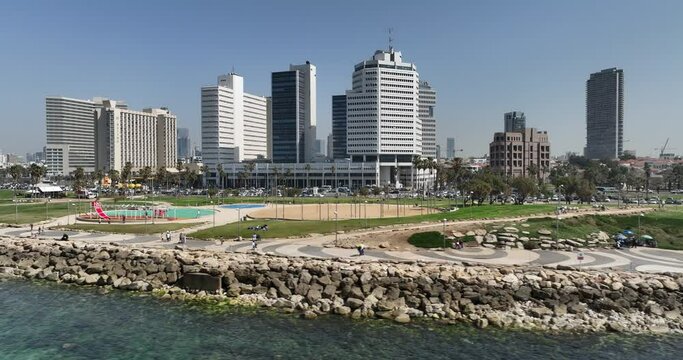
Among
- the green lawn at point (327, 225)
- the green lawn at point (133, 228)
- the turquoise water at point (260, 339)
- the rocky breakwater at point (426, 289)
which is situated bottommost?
the turquoise water at point (260, 339)

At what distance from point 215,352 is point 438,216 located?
177ft

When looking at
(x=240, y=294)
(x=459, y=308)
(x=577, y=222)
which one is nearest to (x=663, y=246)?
(x=577, y=222)

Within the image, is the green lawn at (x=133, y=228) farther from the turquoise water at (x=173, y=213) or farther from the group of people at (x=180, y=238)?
the turquoise water at (x=173, y=213)

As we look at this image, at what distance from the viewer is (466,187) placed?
119m

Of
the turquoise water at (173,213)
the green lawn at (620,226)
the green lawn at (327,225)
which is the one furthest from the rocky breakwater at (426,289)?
the turquoise water at (173,213)

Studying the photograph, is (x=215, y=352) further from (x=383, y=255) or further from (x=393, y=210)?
(x=393, y=210)

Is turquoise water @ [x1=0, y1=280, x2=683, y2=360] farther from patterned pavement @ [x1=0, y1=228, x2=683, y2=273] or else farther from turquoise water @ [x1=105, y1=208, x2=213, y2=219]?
turquoise water @ [x1=105, y1=208, x2=213, y2=219]

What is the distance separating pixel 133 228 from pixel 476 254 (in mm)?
45131

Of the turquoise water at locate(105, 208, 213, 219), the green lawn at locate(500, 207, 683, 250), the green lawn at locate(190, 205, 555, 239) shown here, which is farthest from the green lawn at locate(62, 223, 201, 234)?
the green lawn at locate(500, 207, 683, 250)

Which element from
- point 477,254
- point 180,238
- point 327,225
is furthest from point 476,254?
point 180,238

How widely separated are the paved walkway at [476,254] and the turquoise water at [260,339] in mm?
13089

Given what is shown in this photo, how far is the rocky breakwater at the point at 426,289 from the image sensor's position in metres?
33.8

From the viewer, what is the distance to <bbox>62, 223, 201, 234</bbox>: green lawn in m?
65.2

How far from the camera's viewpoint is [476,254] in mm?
49656
